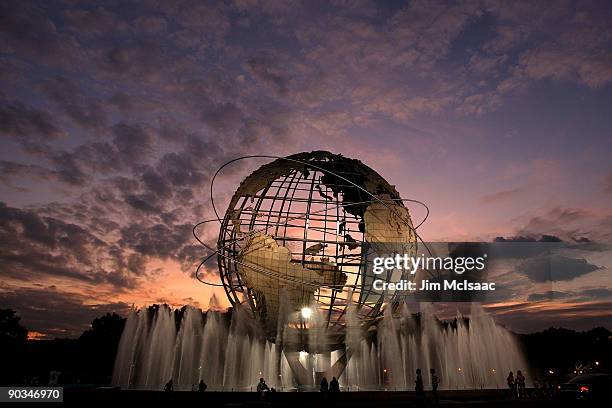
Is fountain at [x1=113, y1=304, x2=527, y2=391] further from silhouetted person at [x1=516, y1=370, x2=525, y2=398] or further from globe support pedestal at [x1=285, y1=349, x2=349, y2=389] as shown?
silhouetted person at [x1=516, y1=370, x2=525, y2=398]

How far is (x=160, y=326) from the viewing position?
2306 cm

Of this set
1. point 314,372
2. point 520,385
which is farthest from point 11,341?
point 520,385

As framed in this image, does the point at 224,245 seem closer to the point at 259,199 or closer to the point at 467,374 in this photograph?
the point at 259,199

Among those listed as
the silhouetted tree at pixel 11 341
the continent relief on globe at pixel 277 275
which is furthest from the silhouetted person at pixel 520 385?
the silhouetted tree at pixel 11 341

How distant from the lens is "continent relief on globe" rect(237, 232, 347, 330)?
16875mm

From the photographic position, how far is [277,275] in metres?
16.8

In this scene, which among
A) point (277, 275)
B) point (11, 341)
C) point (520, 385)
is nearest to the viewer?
point (520, 385)

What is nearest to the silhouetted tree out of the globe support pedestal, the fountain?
the fountain

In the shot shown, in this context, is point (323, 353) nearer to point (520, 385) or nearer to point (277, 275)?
point (277, 275)

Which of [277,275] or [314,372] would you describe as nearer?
[277,275]

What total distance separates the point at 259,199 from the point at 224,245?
7.47 feet

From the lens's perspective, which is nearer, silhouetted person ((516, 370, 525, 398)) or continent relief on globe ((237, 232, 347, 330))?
silhouetted person ((516, 370, 525, 398))

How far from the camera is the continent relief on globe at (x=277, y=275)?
55.4ft

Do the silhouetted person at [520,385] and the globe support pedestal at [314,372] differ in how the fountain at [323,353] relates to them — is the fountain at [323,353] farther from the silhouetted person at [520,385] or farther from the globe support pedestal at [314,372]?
the silhouetted person at [520,385]
